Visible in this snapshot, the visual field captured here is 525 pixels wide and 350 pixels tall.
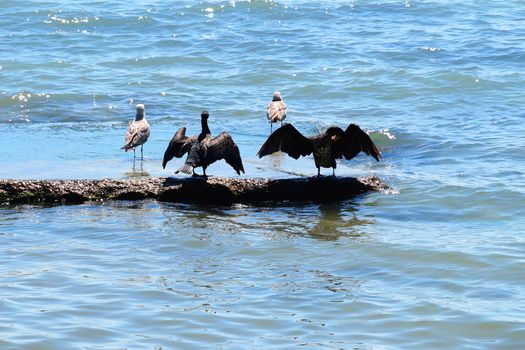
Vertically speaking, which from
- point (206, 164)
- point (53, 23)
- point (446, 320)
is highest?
point (53, 23)

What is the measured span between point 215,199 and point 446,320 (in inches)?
140

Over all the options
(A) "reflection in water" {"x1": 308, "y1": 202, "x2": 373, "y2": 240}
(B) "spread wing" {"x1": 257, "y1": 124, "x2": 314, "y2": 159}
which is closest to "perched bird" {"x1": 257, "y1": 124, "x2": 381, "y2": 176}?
(B) "spread wing" {"x1": 257, "y1": 124, "x2": 314, "y2": 159}

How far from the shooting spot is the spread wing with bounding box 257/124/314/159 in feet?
37.3

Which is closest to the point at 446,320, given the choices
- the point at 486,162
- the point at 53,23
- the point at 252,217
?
the point at 252,217

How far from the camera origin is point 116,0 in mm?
27266

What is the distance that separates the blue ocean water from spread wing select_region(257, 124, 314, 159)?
0.27 m

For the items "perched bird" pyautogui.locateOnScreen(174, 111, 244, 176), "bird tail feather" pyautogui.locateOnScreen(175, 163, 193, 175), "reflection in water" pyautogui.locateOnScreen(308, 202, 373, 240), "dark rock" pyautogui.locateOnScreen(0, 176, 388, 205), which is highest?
"perched bird" pyautogui.locateOnScreen(174, 111, 244, 176)

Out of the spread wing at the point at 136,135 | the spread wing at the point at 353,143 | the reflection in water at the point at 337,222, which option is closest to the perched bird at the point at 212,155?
the reflection in water at the point at 337,222

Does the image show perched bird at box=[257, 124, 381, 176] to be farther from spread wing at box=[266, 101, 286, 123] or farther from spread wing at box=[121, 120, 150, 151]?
spread wing at box=[266, 101, 286, 123]

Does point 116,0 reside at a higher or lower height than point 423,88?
higher

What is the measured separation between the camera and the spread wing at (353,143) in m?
11.5

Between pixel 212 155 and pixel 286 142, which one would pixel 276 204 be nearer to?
pixel 212 155

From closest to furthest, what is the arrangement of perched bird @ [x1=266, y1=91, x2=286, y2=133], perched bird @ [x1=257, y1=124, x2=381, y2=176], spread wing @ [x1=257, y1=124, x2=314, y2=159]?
perched bird @ [x1=257, y1=124, x2=381, y2=176]
spread wing @ [x1=257, y1=124, x2=314, y2=159]
perched bird @ [x1=266, y1=91, x2=286, y2=133]

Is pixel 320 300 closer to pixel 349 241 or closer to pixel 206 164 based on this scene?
pixel 349 241
